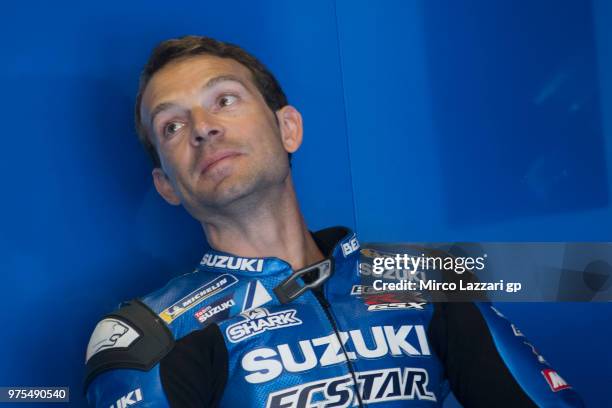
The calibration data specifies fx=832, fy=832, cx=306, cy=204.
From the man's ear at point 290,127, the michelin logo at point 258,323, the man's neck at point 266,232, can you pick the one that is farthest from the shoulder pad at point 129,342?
the man's ear at point 290,127

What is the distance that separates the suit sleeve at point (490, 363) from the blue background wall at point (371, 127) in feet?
1.30

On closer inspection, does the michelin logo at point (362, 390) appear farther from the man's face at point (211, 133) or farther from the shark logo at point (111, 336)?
the man's face at point (211, 133)

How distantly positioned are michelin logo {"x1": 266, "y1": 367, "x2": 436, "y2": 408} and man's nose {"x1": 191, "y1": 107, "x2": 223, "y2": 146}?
49 cm

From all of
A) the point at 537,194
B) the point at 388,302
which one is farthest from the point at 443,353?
the point at 537,194

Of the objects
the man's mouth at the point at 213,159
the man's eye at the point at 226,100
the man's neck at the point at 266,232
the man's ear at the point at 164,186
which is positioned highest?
the man's eye at the point at 226,100

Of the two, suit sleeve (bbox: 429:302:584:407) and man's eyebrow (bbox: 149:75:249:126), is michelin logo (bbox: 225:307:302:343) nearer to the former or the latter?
suit sleeve (bbox: 429:302:584:407)

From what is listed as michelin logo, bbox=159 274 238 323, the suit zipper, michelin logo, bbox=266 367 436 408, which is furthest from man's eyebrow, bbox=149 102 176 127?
michelin logo, bbox=266 367 436 408

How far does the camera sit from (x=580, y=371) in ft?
6.32

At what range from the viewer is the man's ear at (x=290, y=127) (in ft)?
5.68

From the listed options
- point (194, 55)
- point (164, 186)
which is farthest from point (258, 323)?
point (194, 55)

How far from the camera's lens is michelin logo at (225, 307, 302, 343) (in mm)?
1431

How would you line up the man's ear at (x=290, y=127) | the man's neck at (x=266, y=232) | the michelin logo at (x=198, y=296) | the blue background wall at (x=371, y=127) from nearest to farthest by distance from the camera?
the michelin logo at (x=198, y=296), the man's neck at (x=266, y=232), the man's ear at (x=290, y=127), the blue background wall at (x=371, y=127)

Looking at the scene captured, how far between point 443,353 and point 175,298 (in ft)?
1.65

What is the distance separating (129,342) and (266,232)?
366 millimetres
